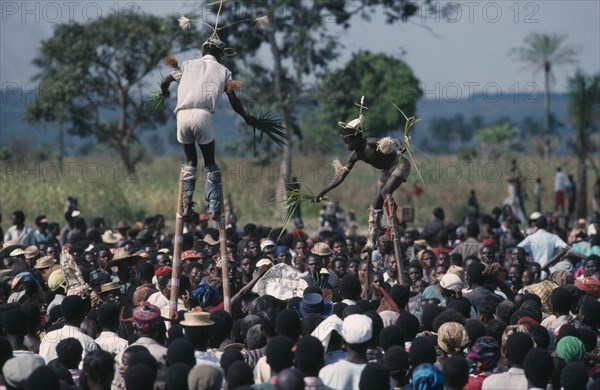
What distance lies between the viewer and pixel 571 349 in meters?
8.05

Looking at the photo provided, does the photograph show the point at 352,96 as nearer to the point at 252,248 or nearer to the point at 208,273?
the point at 252,248

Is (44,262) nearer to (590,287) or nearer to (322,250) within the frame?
(322,250)

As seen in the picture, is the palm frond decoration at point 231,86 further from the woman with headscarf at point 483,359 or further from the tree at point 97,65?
the tree at point 97,65

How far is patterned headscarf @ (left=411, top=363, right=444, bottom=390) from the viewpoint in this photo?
7418 millimetres

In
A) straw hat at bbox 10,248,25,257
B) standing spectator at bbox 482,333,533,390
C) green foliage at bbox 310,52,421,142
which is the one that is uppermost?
green foliage at bbox 310,52,421,142

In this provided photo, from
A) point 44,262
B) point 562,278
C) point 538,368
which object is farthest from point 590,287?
point 44,262

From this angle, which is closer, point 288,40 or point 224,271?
point 224,271

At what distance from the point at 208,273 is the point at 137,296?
1.22 meters

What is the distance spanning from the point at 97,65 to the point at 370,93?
1976cm

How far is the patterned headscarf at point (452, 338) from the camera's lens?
8.23 metres

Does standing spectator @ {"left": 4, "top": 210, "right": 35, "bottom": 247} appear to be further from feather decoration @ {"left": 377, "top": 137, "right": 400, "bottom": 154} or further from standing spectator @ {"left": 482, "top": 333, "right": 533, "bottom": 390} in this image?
standing spectator @ {"left": 482, "top": 333, "right": 533, "bottom": 390}

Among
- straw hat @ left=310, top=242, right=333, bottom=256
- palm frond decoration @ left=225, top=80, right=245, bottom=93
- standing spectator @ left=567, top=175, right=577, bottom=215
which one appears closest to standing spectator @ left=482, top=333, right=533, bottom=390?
palm frond decoration @ left=225, top=80, right=245, bottom=93

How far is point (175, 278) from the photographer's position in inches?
403

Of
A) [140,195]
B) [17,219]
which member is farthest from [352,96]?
[17,219]
